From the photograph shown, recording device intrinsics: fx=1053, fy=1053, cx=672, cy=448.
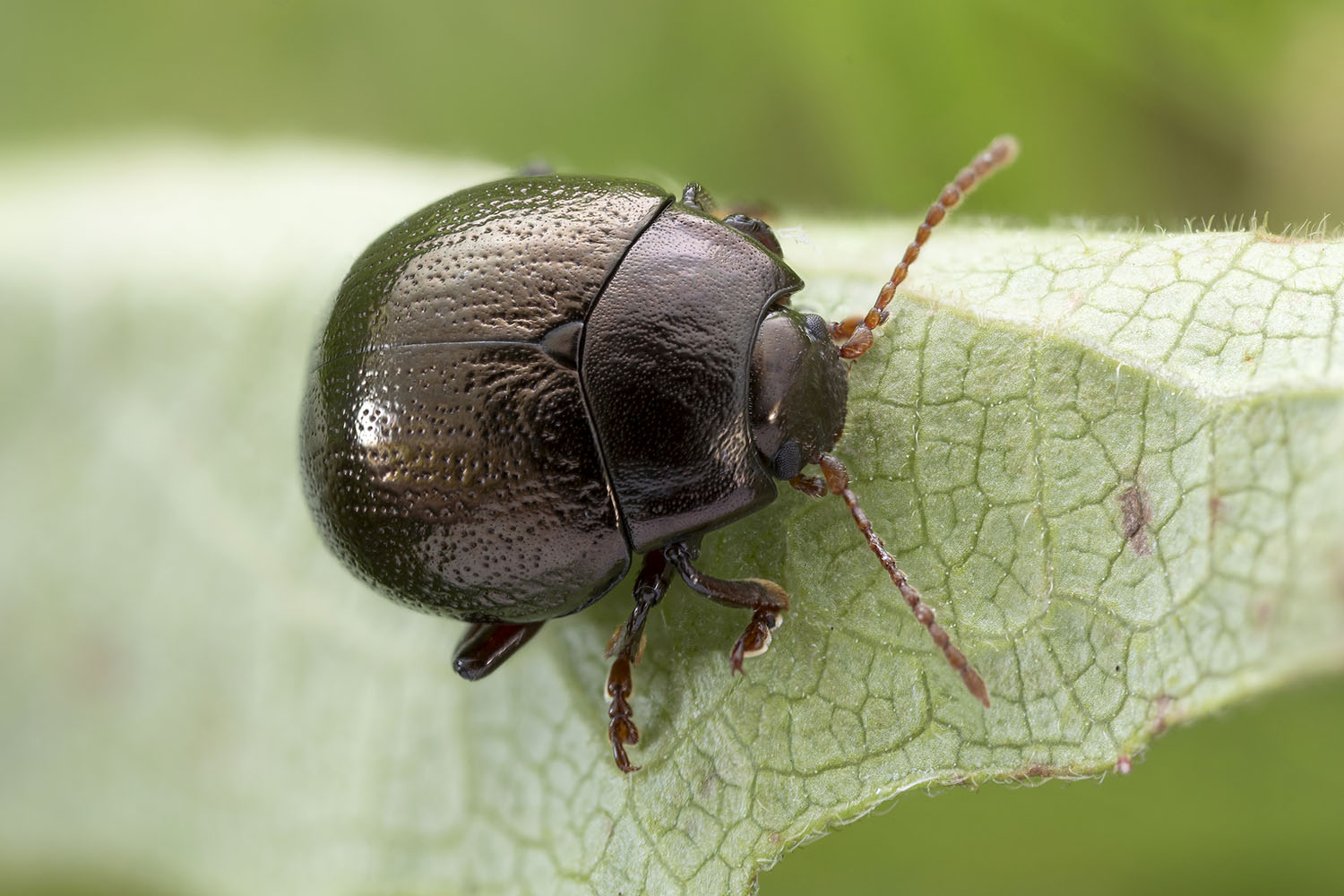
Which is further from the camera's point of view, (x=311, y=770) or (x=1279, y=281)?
(x=311, y=770)

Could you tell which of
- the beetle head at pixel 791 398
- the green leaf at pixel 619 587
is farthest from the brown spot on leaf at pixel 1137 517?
the beetle head at pixel 791 398

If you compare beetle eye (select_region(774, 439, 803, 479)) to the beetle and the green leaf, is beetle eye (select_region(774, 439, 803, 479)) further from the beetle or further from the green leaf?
the green leaf

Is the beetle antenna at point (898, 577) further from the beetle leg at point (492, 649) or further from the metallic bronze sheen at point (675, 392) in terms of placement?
the beetle leg at point (492, 649)

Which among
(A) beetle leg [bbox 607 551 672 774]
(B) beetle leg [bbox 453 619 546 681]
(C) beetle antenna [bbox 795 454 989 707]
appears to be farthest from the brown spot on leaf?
(B) beetle leg [bbox 453 619 546 681]

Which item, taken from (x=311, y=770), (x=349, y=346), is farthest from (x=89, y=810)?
(x=349, y=346)

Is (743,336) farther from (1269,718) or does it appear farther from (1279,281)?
(1269,718)

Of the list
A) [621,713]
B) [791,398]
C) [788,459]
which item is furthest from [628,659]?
[791,398]

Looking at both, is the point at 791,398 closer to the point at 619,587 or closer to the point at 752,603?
the point at 752,603
